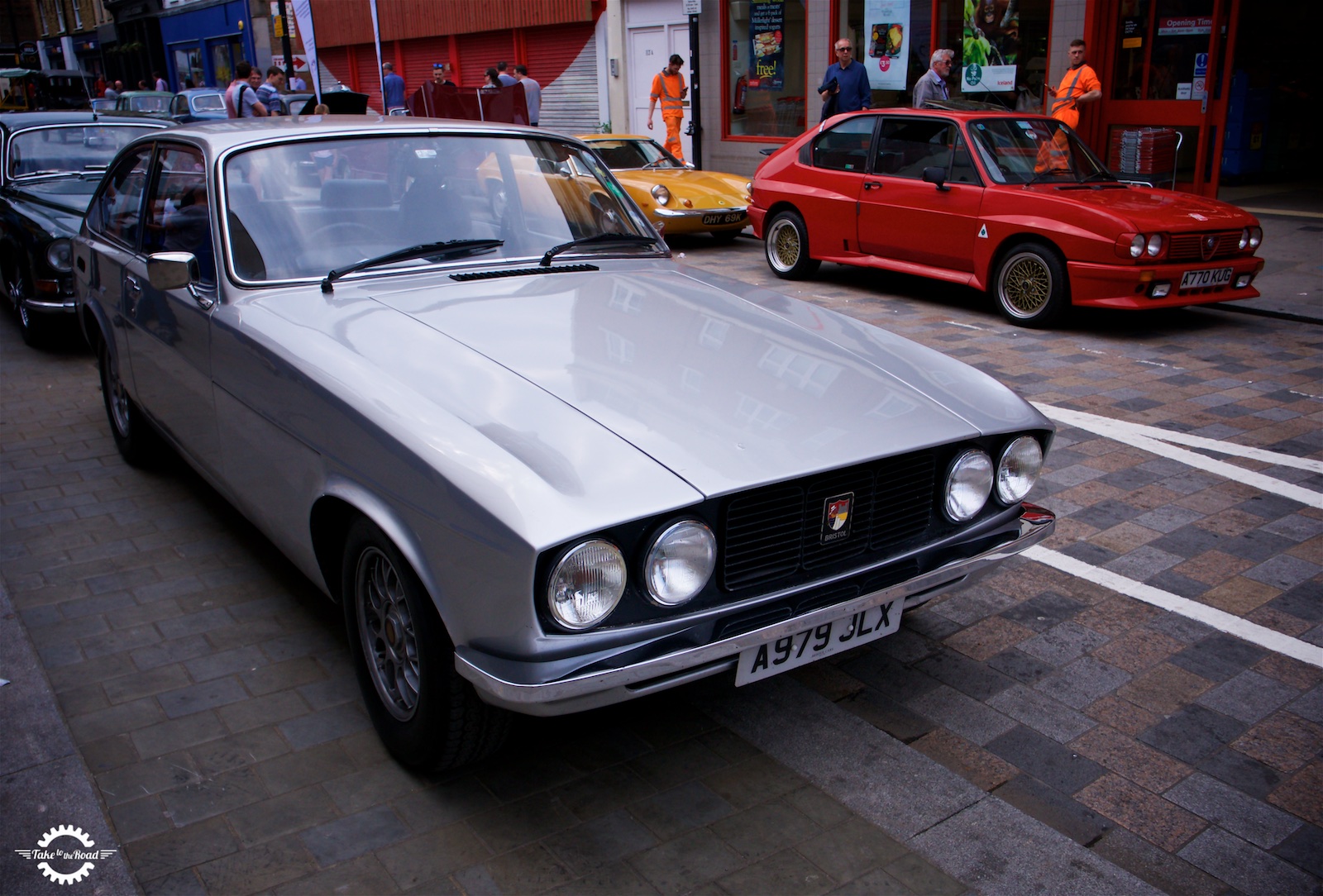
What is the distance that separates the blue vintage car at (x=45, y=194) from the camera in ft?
24.8

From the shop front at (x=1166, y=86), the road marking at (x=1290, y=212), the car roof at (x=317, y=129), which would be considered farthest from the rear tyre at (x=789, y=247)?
the car roof at (x=317, y=129)

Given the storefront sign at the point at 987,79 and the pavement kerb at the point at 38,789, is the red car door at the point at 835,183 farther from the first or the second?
the pavement kerb at the point at 38,789

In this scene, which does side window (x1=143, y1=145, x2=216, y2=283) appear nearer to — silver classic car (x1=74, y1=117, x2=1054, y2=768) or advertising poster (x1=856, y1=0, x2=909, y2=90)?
silver classic car (x1=74, y1=117, x2=1054, y2=768)

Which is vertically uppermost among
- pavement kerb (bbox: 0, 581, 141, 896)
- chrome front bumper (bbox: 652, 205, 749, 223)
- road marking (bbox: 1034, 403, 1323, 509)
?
chrome front bumper (bbox: 652, 205, 749, 223)

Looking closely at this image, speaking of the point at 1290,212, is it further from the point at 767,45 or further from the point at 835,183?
the point at 767,45

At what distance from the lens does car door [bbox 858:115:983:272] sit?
8727 millimetres

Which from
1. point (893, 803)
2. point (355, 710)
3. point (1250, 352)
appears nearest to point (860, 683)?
point (893, 803)

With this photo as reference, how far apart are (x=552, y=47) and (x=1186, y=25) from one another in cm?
1355

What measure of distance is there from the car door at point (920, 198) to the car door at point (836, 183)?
0.43 feet

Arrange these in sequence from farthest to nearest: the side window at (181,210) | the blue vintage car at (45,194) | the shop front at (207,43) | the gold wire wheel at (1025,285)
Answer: the shop front at (207,43), the gold wire wheel at (1025,285), the blue vintage car at (45,194), the side window at (181,210)

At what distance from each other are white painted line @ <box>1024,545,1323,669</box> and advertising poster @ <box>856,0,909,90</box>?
12278 millimetres

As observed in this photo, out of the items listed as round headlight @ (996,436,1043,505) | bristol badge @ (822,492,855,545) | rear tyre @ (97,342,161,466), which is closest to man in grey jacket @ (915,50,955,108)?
rear tyre @ (97,342,161,466)

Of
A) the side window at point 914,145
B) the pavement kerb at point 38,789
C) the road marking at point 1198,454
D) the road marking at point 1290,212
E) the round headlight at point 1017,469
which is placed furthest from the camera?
the road marking at point 1290,212

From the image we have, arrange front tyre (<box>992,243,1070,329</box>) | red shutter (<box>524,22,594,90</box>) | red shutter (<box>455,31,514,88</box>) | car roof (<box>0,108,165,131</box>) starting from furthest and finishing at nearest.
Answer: red shutter (<box>455,31,514,88</box>)
red shutter (<box>524,22,594,90</box>)
car roof (<box>0,108,165,131</box>)
front tyre (<box>992,243,1070,329</box>)
